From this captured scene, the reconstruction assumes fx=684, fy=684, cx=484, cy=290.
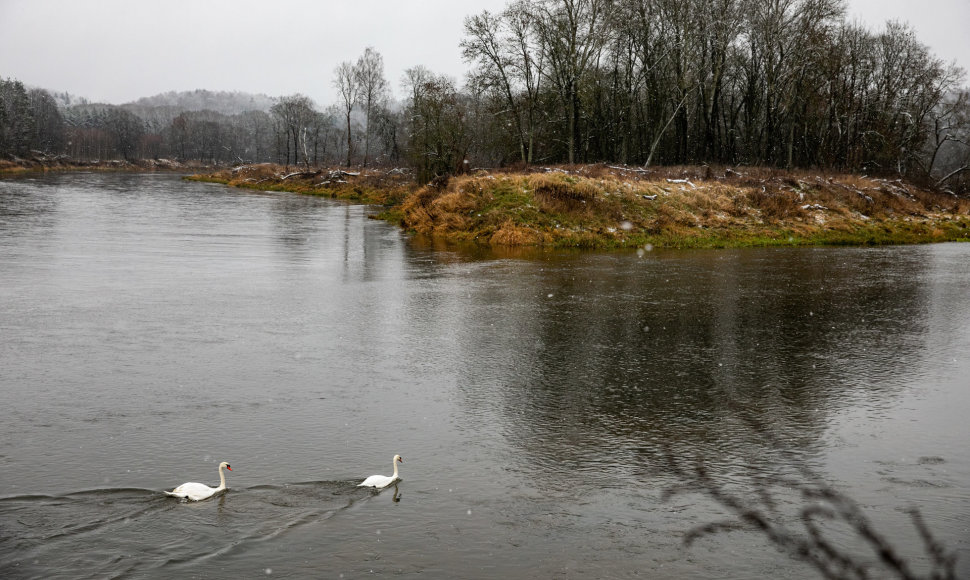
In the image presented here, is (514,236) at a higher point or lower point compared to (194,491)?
higher

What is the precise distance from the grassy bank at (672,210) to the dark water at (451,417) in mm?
9493

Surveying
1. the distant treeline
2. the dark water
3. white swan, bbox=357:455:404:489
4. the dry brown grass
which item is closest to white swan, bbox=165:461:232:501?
the dark water

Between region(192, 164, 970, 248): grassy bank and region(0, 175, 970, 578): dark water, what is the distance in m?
9.49

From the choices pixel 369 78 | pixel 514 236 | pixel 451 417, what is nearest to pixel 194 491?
pixel 451 417

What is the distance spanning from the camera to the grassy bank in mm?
30453

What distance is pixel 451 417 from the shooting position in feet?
31.6

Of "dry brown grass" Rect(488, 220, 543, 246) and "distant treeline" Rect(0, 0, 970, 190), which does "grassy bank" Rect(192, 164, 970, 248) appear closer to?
"dry brown grass" Rect(488, 220, 543, 246)

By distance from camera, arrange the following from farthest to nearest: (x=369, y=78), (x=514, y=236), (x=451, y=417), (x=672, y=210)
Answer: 1. (x=369, y=78)
2. (x=672, y=210)
3. (x=514, y=236)
4. (x=451, y=417)

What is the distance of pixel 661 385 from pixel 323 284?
39.5 ft

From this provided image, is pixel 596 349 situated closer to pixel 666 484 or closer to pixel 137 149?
pixel 666 484

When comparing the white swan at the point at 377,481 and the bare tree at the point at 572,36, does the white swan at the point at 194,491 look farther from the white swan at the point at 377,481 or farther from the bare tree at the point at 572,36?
the bare tree at the point at 572,36

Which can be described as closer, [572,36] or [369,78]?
[572,36]

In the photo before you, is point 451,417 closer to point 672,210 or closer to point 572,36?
point 672,210

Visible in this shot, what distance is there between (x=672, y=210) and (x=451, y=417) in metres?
25.2
